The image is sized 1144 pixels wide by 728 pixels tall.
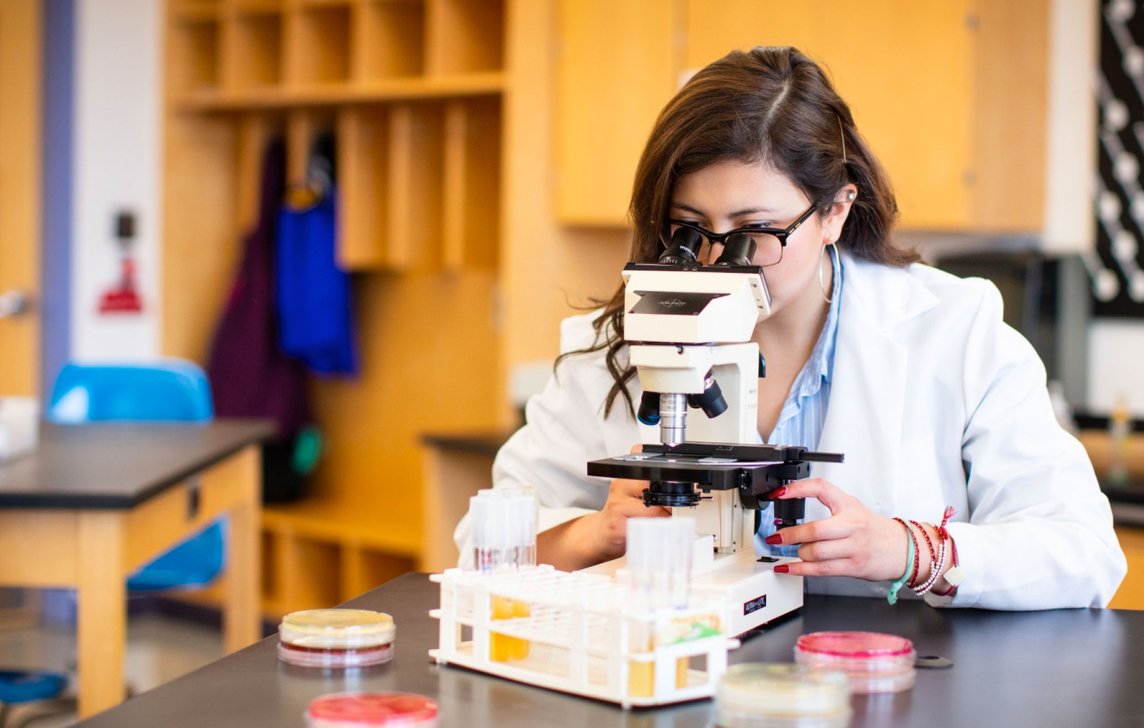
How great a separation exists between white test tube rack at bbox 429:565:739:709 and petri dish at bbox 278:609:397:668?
0.05 metres

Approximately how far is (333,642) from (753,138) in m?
0.76

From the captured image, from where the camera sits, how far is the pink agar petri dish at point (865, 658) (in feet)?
3.42

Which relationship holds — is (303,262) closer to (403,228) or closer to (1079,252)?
(403,228)

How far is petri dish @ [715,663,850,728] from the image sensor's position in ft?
3.01

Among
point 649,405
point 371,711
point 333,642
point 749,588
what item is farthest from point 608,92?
point 371,711

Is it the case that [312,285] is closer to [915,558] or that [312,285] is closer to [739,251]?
[739,251]

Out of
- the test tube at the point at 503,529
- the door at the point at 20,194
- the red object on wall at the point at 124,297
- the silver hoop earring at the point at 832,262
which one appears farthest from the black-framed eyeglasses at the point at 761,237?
the door at the point at 20,194

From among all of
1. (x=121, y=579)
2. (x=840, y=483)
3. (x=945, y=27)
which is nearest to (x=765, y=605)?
(x=840, y=483)

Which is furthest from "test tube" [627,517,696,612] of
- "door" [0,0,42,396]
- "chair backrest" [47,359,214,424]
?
"door" [0,0,42,396]

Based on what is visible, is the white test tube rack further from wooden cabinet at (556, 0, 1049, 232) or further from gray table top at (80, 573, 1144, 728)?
wooden cabinet at (556, 0, 1049, 232)

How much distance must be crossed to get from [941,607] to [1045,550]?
0.45 ft

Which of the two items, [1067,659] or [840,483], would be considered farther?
[840,483]

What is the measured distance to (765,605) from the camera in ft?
4.06

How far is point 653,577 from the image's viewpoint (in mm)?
1026
